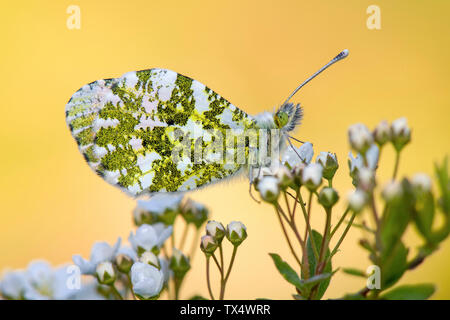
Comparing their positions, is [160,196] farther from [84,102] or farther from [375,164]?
[375,164]

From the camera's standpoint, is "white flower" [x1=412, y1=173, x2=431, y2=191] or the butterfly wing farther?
the butterfly wing

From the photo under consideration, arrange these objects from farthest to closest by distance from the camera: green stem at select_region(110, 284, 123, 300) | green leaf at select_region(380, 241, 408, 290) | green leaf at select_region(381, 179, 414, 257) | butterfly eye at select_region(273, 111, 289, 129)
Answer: butterfly eye at select_region(273, 111, 289, 129), green stem at select_region(110, 284, 123, 300), green leaf at select_region(380, 241, 408, 290), green leaf at select_region(381, 179, 414, 257)

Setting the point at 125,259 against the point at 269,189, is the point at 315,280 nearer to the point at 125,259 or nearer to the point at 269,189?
the point at 269,189

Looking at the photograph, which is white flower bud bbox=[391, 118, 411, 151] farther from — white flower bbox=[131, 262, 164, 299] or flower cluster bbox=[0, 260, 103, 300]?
flower cluster bbox=[0, 260, 103, 300]

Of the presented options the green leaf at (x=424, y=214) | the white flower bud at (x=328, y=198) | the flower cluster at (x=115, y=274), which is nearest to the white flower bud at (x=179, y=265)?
the flower cluster at (x=115, y=274)

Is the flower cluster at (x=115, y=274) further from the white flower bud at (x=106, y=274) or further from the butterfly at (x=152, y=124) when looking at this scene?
the butterfly at (x=152, y=124)

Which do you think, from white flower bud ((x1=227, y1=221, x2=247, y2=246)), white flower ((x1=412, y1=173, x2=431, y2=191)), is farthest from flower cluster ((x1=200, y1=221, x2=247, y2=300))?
white flower ((x1=412, y1=173, x2=431, y2=191))
